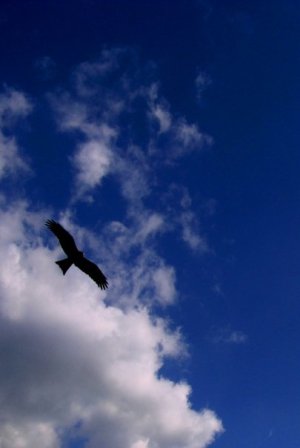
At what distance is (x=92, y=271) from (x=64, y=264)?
1878 mm

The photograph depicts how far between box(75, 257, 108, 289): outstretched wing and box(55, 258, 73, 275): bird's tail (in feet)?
1.31

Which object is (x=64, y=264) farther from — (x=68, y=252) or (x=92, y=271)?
(x=92, y=271)

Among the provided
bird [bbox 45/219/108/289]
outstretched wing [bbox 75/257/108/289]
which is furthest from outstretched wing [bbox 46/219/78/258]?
→ outstretched wing [bbox 75/257/108/289]

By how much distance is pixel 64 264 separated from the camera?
17.1 m

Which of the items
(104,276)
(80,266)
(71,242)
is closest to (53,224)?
(71,242)

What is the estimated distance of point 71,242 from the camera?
16.9 m

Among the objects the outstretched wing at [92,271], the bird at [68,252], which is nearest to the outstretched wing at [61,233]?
the bird at [68,252]

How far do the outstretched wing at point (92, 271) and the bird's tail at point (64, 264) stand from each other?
0.40 metres

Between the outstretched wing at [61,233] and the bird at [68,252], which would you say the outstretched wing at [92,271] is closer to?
the bird at [68,252]

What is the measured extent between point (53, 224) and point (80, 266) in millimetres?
2490

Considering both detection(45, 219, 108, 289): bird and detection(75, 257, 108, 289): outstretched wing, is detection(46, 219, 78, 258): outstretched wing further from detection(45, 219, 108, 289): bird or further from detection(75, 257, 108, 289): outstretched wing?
detection(75, 257, 108, 289): outstretched wing

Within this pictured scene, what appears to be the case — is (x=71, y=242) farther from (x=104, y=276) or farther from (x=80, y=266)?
(x=104, y=276)

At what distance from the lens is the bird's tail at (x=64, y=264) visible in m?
16.9

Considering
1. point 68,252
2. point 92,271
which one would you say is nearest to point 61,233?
point 68,252
